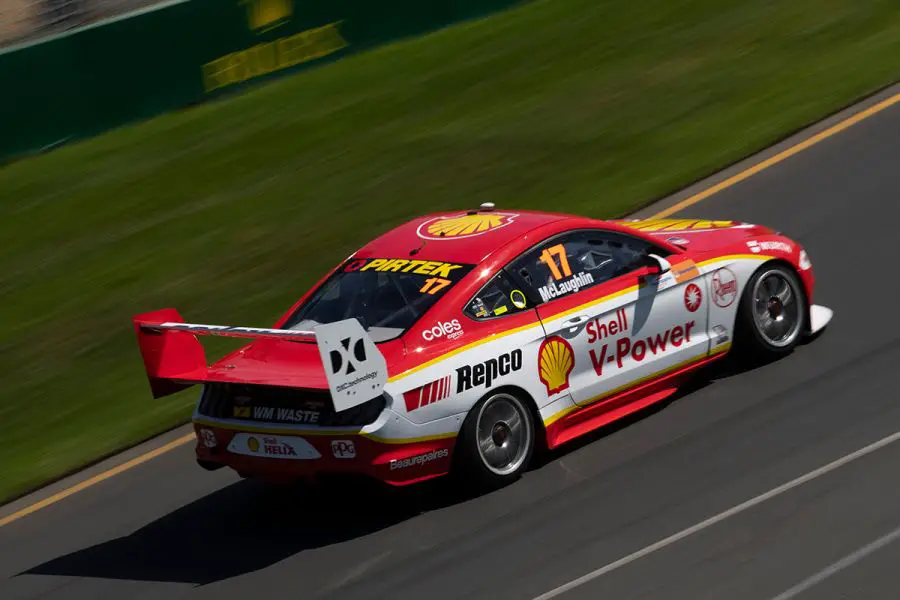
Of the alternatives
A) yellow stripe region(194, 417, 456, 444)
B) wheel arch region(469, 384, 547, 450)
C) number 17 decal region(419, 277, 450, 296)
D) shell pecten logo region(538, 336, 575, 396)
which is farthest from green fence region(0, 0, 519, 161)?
wheel arch region(469, 384, 547, 450)

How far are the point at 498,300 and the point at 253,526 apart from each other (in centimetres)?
212

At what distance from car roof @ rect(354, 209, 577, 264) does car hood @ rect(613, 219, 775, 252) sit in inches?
34.3

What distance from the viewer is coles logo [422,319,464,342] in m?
8.62

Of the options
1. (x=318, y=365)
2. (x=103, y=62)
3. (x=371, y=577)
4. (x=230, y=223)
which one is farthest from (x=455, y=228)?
(x=103, y=62)

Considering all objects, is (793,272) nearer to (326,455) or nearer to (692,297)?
(692,297)

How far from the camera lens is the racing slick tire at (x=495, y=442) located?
8.58m

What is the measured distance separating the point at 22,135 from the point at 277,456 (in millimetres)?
9330

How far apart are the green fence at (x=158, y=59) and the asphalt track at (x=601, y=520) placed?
6833mm

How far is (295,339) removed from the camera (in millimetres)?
8078

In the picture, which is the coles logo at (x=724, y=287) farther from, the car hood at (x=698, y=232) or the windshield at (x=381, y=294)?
the windshield at (x=381, y=294)

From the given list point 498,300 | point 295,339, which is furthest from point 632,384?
point 295,339

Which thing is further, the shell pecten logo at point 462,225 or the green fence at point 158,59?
the green fence at point 158,59

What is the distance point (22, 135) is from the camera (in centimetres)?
1652

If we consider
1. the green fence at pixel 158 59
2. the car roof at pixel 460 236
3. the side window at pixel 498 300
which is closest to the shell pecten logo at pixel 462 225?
the car roof at pixel 460 236
